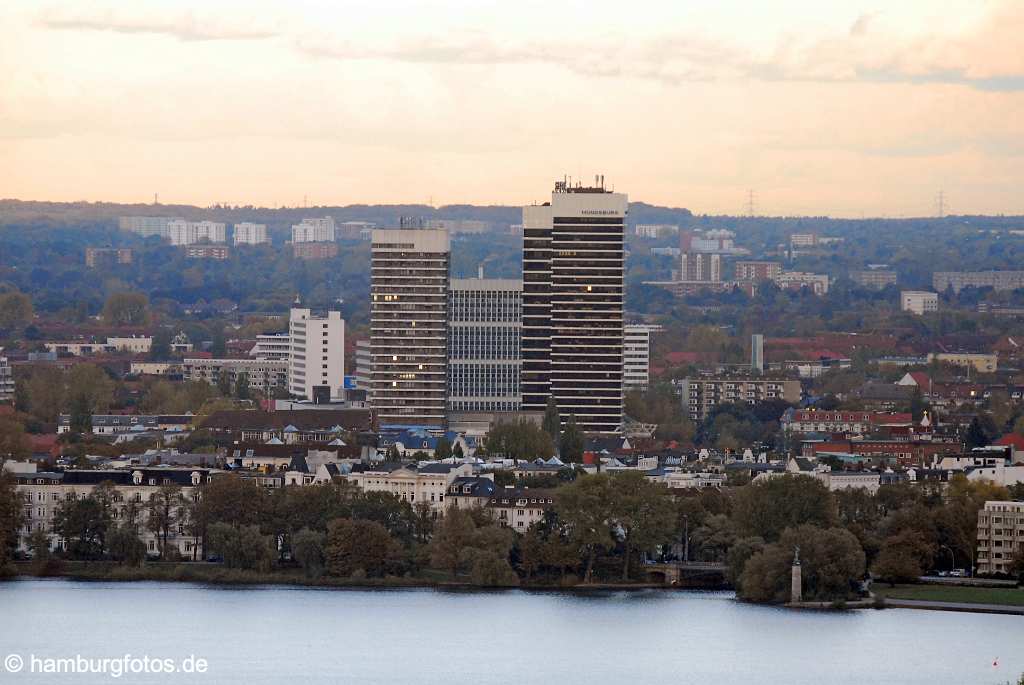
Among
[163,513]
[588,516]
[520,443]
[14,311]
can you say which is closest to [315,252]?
[14,311]

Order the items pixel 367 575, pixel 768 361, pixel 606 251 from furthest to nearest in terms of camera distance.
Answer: pixel 768 361 → pixel 606 251 → pixel 367 575

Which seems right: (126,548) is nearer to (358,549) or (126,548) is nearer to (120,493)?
(120,493)

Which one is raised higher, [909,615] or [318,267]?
[318,267]

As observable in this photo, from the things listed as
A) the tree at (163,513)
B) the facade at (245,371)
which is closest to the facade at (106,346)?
the facade at (245,371)

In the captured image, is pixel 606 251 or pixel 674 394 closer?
pixel 606 251

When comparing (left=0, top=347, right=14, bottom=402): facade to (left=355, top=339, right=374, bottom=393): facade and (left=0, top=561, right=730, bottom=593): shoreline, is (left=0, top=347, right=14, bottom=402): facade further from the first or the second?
(left=0, top=561, right=730, bottom=593): shoreline

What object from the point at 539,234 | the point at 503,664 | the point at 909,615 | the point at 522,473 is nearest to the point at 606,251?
the point at 539,234

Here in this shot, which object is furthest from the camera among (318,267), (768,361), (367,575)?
(318,267)

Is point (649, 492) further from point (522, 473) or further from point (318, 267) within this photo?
point (318, 267)
